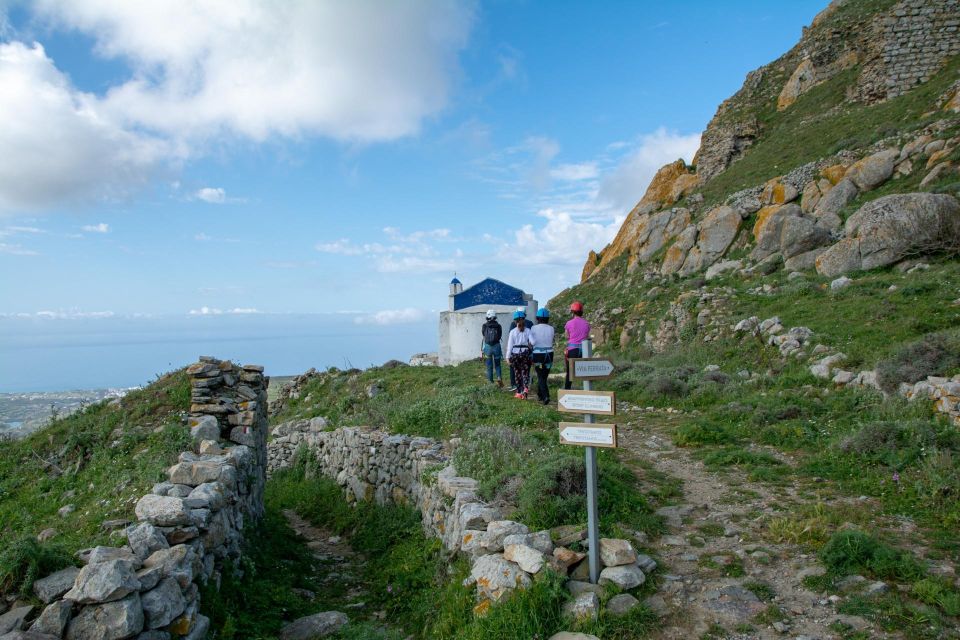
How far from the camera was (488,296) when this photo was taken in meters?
19.4

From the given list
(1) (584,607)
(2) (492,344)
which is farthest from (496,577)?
(2) (492,344)

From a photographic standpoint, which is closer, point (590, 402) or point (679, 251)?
point (590, 402)

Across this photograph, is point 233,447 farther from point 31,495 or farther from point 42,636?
point 42,636

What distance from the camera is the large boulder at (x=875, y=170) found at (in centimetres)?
1902

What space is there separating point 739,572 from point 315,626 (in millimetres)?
4164

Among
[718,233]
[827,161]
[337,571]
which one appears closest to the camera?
[337,571]

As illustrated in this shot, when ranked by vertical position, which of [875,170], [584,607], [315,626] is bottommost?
[315,626]

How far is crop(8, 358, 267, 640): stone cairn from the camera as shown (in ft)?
12.4

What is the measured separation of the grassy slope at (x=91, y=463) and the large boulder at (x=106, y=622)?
93 cm

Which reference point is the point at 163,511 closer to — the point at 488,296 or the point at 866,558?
the point at 866,558

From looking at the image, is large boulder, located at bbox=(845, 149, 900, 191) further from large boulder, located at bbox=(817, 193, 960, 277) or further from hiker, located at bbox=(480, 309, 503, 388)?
hiker, located at bbox=(480, 309, 503, 388)

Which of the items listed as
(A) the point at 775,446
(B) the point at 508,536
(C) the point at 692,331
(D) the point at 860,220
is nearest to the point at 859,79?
(D) the point at 860,220

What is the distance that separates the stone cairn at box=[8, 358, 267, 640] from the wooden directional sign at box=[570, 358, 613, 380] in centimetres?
354

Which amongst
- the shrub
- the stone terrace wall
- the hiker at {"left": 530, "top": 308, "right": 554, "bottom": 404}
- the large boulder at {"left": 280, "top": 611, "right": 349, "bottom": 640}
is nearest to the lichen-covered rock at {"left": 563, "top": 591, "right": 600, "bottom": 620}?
the stone terrace wall
